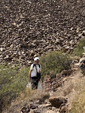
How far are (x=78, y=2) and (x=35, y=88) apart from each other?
15388 millimetres

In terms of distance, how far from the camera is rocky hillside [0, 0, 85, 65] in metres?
14.4

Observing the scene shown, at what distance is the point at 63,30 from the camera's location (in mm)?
17141

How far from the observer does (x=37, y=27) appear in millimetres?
17406

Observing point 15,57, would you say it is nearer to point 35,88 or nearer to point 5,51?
point 5,51

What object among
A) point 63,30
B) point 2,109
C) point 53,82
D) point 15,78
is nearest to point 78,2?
point 63,30

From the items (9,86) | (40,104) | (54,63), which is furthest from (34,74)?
(54,63)

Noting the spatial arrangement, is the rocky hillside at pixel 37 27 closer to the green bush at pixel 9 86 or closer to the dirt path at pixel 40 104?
the green bush at pixel 9 86

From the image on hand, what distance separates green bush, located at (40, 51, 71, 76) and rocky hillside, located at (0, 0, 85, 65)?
159 cm

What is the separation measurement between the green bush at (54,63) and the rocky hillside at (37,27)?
159 centimetres

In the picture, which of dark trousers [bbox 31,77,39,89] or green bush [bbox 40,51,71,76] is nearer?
dark trousers [bbox 31,77,39,89]

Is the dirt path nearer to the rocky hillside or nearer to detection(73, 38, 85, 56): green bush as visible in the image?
detection(73, 38, 85, 56): green bush

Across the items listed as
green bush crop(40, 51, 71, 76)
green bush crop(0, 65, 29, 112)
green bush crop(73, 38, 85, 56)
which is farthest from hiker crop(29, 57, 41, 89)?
green bush crop(73, 38, 85, 56)

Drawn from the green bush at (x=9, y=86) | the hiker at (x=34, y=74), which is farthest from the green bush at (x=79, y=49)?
the hiker at (x=34, y=74)

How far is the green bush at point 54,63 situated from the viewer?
434 inches
